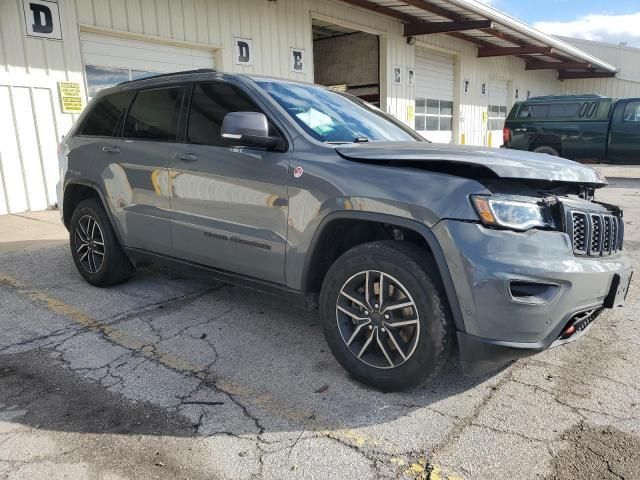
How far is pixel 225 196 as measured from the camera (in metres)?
3.53

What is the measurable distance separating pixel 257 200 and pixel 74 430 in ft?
5.42

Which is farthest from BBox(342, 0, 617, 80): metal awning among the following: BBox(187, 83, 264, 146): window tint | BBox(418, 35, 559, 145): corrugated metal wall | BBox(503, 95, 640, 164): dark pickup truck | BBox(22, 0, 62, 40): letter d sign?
BBox(187, 83, 264, 146): window tint

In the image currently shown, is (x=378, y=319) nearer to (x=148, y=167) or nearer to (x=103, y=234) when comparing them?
(x=148, y=167)

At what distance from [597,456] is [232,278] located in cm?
240

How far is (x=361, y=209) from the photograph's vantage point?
112 inches

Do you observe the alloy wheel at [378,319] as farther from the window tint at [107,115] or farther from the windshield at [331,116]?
the window tint at [107,115]

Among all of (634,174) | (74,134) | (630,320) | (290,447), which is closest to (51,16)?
(74,134)

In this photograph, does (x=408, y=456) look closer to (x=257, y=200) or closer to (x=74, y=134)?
(x=257, y=200)

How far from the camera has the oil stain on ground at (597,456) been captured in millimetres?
2223

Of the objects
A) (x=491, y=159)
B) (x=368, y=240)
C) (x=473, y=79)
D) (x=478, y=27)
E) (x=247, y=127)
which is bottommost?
(x=368, y=240)

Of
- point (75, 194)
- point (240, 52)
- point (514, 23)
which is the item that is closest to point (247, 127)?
point (75, 194)

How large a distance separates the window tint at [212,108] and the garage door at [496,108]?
20892 millimetres

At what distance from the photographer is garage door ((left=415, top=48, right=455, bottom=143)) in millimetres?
17547

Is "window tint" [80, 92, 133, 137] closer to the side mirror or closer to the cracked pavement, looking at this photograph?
the cracked pavement
